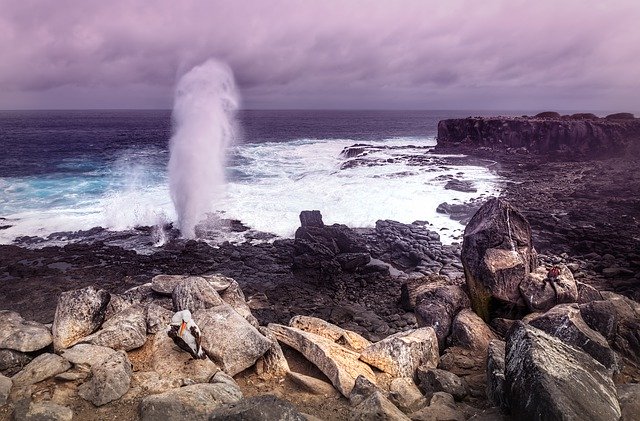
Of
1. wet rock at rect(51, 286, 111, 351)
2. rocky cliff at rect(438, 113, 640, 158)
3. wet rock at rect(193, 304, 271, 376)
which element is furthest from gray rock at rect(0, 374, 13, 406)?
rocky cliff at rect(438, 113, 640, 158)

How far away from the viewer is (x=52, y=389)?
6.49m

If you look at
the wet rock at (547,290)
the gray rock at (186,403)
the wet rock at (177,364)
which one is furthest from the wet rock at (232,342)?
the wet rock at (547,290)

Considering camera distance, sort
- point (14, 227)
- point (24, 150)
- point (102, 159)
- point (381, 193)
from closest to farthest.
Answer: point (14, 227), point (381, 193), point (102, 159), point (24, 150)

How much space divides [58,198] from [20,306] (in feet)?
56.8

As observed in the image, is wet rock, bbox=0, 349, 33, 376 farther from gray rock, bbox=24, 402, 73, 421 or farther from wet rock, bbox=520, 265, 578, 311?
wet rock, bbox=520, 265, 578, 311

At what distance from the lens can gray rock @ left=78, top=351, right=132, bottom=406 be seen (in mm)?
6254

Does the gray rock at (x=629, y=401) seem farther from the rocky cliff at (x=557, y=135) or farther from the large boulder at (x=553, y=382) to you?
the rocky cliff at (x=557, y=135)

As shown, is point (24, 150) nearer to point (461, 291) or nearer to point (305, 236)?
point (305, 236)

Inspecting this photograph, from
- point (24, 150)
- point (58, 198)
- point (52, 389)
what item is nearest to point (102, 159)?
point (24, 150)

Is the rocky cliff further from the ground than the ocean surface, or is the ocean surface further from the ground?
the rocky cliff

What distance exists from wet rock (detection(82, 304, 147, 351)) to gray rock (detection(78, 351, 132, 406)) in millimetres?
1005

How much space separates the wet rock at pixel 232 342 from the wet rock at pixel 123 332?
1.25 meters

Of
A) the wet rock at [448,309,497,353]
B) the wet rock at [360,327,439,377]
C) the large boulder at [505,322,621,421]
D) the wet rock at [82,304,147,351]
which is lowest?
the wet rock at [448,309,497,353]

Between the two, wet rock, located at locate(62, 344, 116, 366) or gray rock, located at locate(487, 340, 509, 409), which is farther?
wet rock, located at locate(62, 344, 116, 366)
